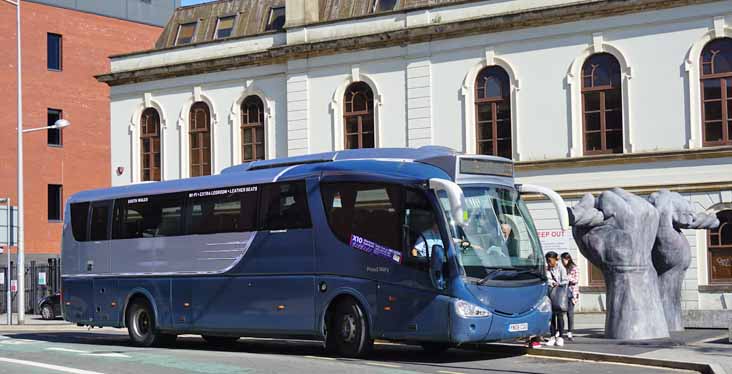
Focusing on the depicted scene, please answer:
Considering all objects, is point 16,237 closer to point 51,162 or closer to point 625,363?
point 51,162

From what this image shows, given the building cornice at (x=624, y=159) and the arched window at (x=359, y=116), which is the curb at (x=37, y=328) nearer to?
the arched window at (x=359, y=116)

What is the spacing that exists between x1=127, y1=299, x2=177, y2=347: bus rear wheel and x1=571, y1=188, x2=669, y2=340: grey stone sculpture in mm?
8614

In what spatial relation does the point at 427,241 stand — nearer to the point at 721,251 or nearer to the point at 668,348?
the point at 668,348

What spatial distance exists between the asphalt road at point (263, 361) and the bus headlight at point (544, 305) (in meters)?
0.80

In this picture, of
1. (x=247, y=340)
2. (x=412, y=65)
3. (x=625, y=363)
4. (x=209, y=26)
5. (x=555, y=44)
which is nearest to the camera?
(x=625, y=363)

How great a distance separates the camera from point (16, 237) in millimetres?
35000

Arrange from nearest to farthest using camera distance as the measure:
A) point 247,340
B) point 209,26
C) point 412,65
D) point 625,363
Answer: point 625,363 → point 247,340 → point 412,65 → point 209,26

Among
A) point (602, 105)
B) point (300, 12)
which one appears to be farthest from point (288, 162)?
point (300, 12)

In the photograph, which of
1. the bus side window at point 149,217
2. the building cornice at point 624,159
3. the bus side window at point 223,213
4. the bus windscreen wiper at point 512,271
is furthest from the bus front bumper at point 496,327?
the building cornice at point 624,159

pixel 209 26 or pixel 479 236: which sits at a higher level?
pixel 209 26

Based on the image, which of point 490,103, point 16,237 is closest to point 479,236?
point 490,103

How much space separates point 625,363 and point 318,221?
556cm

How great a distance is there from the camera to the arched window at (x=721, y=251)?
2938 cm

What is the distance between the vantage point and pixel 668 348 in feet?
61.1
